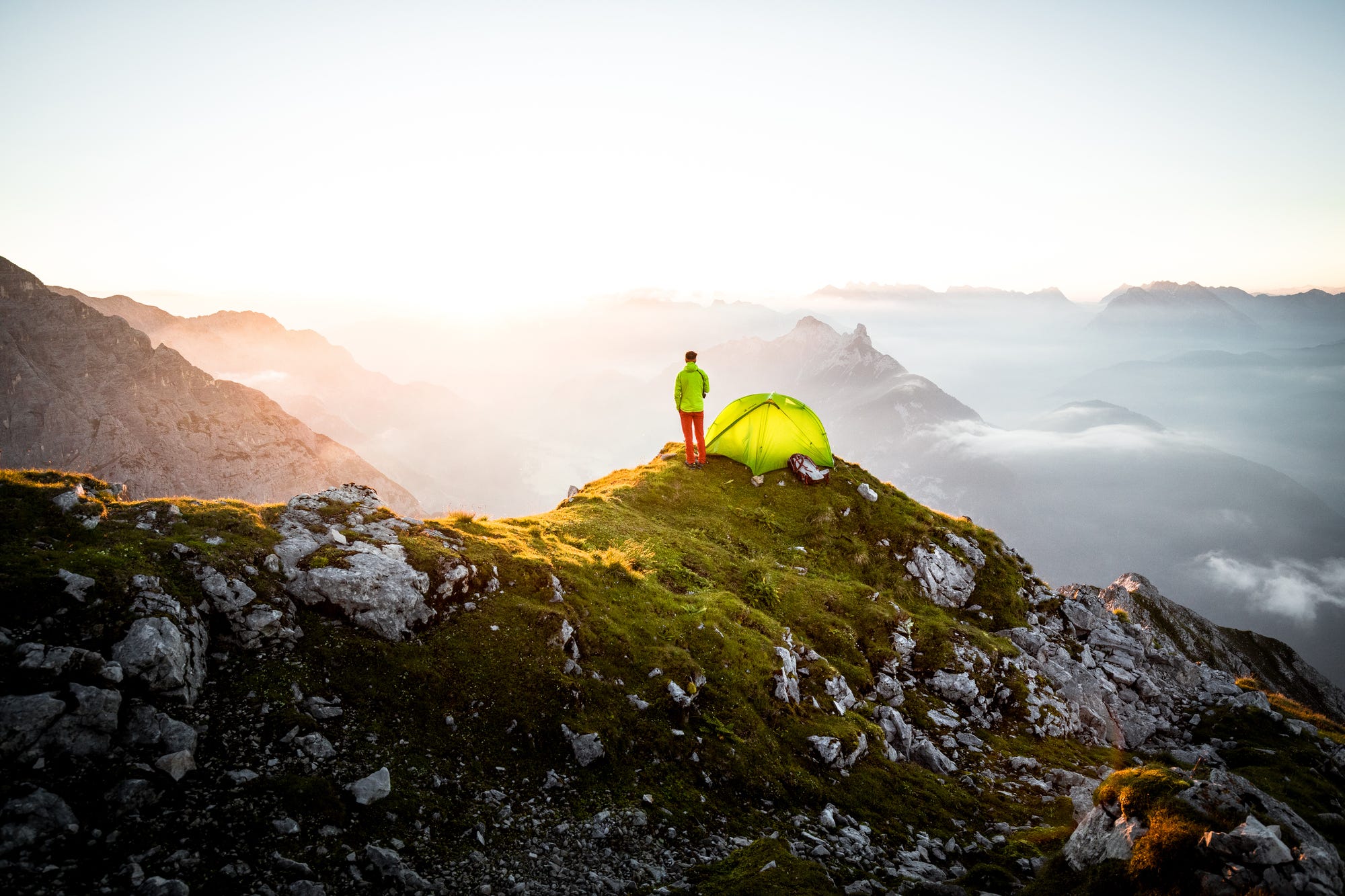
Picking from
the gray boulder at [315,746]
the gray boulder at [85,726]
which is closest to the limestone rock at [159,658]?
the gray boulder at [85,726]

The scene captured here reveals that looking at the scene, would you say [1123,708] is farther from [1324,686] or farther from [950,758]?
[1324,686]

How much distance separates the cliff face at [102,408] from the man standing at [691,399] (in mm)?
164933

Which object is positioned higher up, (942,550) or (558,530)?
(558,530)

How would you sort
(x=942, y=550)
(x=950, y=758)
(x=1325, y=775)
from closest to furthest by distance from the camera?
(x=950, y=758)
(x=1325, y=775)
(x=942, y=550)

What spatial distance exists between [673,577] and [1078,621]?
18848mm

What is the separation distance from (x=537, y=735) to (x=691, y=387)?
58.1 ft

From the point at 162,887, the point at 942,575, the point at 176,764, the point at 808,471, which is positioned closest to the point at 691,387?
the point at 808,471

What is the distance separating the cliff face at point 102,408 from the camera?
163375 millimetres

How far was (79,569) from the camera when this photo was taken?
30.5ft

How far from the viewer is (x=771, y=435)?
27.8 metres

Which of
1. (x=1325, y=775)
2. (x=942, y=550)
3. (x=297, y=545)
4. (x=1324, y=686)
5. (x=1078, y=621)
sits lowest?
(x=1324, y=686)

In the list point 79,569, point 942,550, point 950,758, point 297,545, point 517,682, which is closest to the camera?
point 79,569

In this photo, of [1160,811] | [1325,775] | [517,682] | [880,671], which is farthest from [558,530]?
[1325,775]

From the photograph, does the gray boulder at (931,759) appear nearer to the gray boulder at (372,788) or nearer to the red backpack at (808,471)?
the gray boulder at (372,788)
